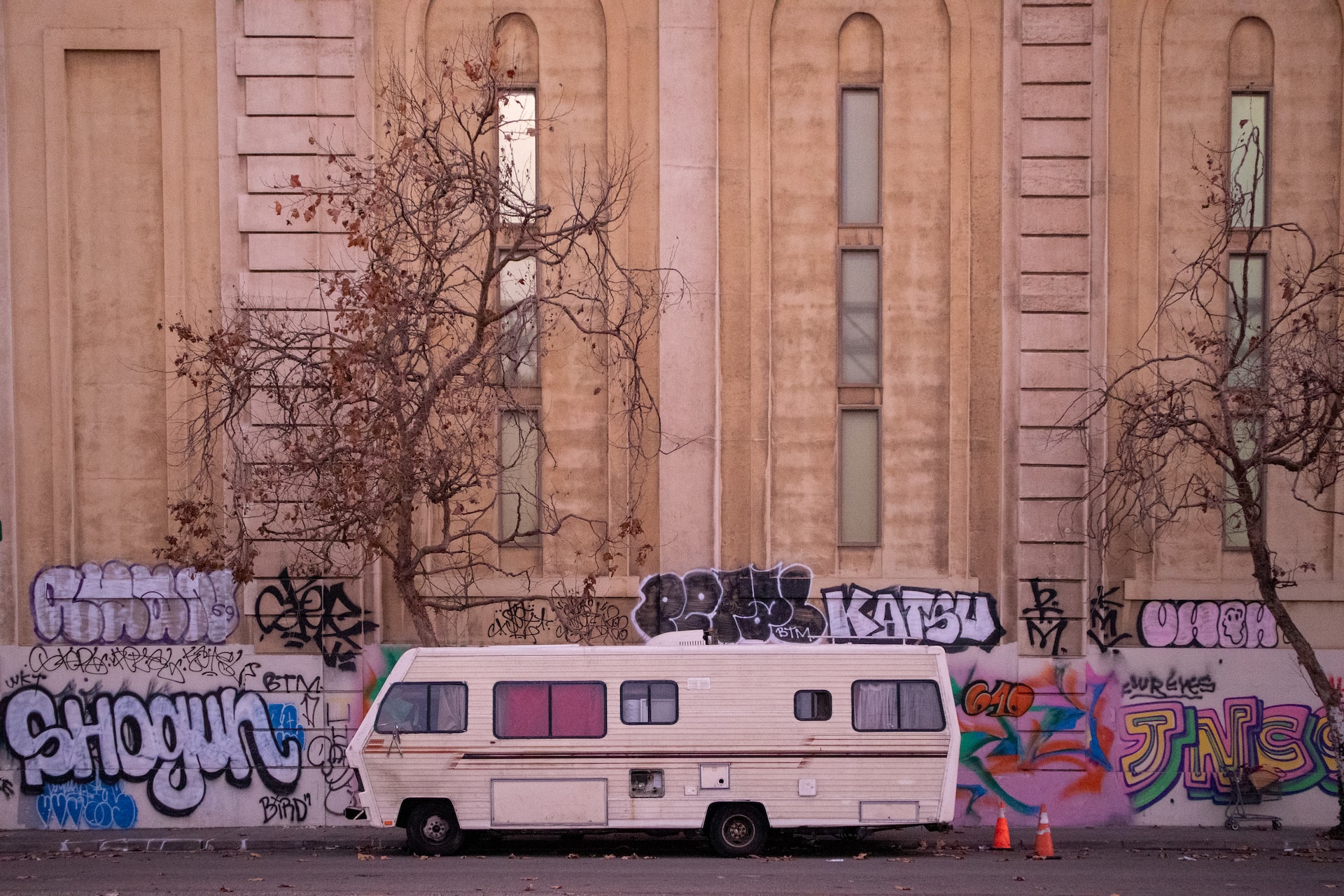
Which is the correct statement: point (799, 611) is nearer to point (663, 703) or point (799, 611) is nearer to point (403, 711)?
point (663, 703)

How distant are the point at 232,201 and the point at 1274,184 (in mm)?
15472

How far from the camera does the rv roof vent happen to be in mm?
16312

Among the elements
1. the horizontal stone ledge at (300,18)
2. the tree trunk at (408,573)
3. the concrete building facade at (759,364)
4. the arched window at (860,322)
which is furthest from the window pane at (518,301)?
the arched window at (860,322)

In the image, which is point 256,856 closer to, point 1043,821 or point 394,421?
point 394,421

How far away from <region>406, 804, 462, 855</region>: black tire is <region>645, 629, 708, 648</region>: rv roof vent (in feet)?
10.4

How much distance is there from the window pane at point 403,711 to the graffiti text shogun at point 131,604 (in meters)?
4.77

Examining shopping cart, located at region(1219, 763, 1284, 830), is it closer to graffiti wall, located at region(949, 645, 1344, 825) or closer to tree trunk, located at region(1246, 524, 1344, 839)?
graffiti wall, located at region(949, 645, 1344, 825)

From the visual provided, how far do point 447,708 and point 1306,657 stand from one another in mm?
10958

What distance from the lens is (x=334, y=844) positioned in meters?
17.5

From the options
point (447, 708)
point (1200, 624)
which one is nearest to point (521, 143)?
point (447, 708)

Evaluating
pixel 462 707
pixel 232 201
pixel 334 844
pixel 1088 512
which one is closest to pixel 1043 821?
pixel 1088 512

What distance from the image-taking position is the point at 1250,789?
763 inches

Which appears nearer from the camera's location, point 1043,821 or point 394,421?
point 1043,821

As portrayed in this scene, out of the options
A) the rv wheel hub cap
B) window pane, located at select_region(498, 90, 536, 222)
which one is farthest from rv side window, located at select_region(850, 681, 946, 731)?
window pane, located at select_region(498, 90, 536, 222)
